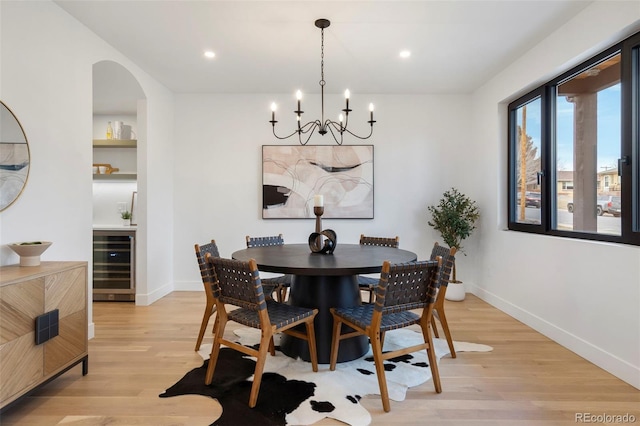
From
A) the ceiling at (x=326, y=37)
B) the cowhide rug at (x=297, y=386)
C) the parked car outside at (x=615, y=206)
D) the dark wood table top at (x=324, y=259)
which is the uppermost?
the ceiling at (x=326, y=37)

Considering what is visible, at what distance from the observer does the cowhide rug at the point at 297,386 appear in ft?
6.09

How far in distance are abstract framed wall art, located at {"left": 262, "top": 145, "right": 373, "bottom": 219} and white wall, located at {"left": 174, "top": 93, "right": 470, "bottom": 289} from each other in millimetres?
106

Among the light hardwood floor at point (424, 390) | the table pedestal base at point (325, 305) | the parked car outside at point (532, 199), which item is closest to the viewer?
the light hardwood floor at point (424, 390)

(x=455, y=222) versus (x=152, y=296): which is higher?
(x=455, y=222)

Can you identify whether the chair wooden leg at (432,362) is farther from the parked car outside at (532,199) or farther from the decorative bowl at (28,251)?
the decorative bowl at (28,251)

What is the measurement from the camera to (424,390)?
213 cm

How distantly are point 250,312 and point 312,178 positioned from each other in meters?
2.69

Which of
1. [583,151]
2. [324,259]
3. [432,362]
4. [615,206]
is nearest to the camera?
[432,362]

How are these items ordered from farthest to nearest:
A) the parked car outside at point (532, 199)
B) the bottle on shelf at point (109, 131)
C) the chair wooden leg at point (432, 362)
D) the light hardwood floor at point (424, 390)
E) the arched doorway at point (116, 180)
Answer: the bottle on shelf at point (109, 131)
the arched doorway at point (116, 180)
the parked car outside at point (532, 199)
the chair wooden leg at point (432, 362)
the light hardwood floor at point (424, 390)

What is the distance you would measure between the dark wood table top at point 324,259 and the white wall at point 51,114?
1413 millimetres

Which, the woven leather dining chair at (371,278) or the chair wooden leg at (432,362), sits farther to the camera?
the woven leather dining chair at (371,278)

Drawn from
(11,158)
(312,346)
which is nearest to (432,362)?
(312,346)

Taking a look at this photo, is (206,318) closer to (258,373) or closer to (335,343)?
(258,373)

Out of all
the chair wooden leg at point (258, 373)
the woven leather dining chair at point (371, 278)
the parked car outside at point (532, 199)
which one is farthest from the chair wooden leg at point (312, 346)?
the parked car outside at point (532, 199)
